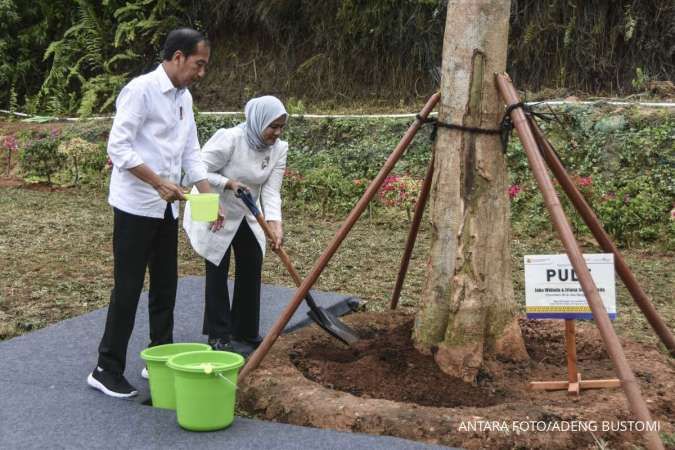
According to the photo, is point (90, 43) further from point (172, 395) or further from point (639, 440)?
point (639, 440)

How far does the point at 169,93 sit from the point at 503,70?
1622 mm

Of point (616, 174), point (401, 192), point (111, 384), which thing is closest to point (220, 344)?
point (111, 384)

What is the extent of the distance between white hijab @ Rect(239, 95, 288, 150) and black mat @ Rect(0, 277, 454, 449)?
124cm

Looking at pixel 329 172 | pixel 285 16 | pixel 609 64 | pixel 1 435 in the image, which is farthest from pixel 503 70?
pixel 285 16

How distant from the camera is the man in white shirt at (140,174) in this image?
11.6 ft

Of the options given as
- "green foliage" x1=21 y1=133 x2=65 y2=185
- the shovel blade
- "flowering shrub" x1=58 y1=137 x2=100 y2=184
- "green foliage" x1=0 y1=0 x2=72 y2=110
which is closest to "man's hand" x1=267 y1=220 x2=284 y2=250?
the shovel blade

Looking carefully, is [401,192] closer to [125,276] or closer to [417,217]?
[417,217]

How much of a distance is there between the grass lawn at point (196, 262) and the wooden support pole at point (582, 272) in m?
2.07

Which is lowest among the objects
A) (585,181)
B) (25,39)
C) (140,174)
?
(585,181)

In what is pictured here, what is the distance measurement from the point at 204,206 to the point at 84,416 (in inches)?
41.8

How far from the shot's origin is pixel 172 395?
3502 millimetres

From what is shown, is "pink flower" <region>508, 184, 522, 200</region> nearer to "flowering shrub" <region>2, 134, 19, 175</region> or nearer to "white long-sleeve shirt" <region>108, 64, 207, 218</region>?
"white long-sleeve shirt" <region>108, 64, 207, 218</region>

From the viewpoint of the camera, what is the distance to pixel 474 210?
152 inches

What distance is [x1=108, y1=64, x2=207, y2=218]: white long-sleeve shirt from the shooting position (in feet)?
11.6
